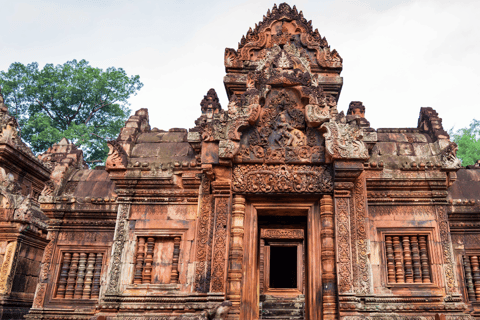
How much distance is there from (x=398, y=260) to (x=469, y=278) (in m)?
2.67

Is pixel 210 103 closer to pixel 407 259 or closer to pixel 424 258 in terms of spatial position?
pixel 407 259

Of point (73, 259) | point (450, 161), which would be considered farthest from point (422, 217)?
point (73, 259)

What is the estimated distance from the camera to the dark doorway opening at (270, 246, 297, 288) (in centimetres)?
1797

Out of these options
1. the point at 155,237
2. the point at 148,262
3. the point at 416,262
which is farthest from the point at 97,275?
the point at 416,262

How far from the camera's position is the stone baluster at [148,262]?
803 cm

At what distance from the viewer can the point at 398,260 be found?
802 cm

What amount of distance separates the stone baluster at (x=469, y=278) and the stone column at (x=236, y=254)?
5.60 meters

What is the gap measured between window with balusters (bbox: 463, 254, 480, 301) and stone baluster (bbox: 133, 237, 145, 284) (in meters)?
7.37

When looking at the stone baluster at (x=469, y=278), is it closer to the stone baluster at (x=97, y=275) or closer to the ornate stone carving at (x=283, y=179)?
the ornate stone carving at (x=283, y=179)

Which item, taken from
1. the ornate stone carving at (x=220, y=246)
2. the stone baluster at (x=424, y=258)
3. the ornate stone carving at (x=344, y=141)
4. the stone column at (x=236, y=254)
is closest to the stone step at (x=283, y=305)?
the stone baluster at (x=424, y=258)

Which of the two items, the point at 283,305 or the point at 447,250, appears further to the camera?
the point at 283,305

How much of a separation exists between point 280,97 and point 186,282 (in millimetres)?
4168

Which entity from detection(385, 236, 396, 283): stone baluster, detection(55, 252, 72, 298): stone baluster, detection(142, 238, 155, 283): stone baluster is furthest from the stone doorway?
detection(55, 252, 72, 298): stone baluster

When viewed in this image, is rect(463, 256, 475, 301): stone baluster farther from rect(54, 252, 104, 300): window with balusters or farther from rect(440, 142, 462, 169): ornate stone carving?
rect(54, 252, 104, 300): window with balusters
